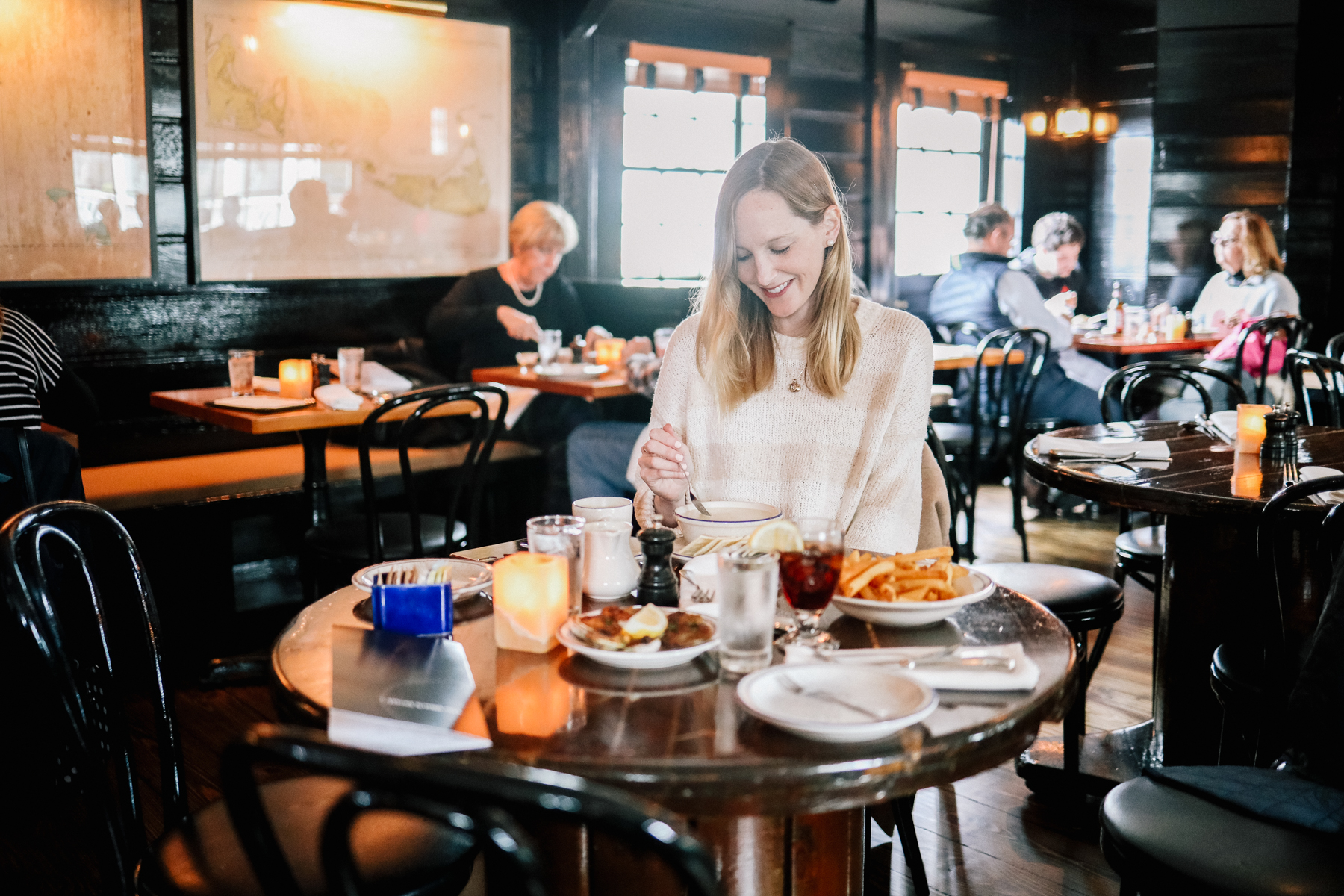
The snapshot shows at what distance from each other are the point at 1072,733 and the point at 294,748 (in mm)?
2165

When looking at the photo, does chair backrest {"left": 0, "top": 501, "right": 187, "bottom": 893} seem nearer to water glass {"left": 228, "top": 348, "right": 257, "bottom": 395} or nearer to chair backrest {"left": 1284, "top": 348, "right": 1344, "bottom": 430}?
water glass {"left": 228, "top": 348, "right": 257, "bottom": 395}

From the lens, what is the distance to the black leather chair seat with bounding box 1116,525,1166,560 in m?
2.88

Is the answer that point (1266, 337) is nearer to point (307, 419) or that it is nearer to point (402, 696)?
point (307, 419)

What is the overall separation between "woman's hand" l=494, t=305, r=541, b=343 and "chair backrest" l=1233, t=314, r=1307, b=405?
284 centimetres

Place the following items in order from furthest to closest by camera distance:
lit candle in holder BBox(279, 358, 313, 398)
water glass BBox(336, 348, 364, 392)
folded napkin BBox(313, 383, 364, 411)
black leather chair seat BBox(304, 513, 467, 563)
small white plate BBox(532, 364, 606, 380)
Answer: small white plate BBox(532, 364, 606, 380)
water glass BBox(336, 348, 364, 392)
lit candle in holder BBox(279, 358, 313, 398)
folded napkin BBox(313, 383, 364, 411)
black leather chair seat BBox(304, 513, 467, 563)

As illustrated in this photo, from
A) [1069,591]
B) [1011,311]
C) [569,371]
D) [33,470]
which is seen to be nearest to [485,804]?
[1069,591]

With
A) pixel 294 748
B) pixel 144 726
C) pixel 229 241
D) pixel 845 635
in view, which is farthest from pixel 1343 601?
pixel 229 241

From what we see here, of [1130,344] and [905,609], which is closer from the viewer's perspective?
[905,609]

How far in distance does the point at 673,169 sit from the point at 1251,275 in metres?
3.01

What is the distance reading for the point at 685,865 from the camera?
2.50 ft

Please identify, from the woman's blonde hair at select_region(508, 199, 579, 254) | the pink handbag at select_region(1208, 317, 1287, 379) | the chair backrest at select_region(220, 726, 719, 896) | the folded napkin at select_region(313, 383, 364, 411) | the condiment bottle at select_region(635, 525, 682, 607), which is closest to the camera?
the chair backrest at select_region(220, 726, 719, 896)

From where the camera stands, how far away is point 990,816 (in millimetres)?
2568

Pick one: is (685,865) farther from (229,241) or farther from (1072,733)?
(229,241)

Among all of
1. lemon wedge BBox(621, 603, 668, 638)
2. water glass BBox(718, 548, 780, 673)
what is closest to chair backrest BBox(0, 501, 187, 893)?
lemon wedge BBox(621, 603, 668, 638)
